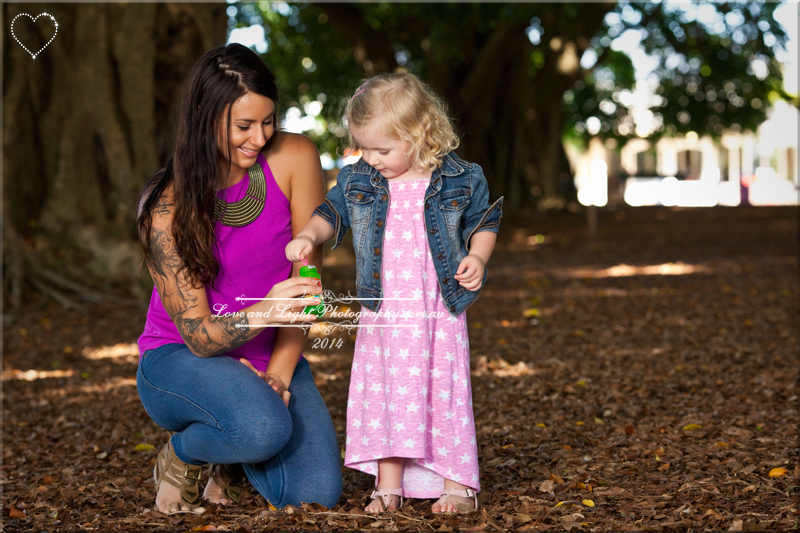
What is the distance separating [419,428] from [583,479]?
0.80 m

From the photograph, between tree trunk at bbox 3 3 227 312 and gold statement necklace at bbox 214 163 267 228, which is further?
tree trunk at bbox 3 3 227 312

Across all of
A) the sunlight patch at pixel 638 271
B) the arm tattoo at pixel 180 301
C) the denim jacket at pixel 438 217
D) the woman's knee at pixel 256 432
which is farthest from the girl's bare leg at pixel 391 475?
the sunlight patch at pixel 638 271

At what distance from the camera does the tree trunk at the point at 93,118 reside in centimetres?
790

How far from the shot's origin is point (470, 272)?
112 inches

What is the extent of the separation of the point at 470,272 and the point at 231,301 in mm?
952

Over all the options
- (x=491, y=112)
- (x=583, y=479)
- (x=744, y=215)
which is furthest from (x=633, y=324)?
(x=744, y=215)

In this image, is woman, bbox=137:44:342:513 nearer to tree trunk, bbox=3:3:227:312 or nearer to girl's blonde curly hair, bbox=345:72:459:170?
girl's blonde curly hair, bbox=345:72:459:170

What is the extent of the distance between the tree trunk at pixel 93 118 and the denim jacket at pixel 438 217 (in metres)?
5.50

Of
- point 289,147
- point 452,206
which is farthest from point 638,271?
point 452,206

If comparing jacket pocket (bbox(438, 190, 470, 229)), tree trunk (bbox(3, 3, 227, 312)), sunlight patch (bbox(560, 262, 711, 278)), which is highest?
tree trunk (bbox(3, 3, 227, 312))

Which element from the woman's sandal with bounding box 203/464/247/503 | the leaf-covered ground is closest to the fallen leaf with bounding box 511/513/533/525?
the leaf-covered ground

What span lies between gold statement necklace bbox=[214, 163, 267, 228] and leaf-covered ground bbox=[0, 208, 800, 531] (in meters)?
0.63

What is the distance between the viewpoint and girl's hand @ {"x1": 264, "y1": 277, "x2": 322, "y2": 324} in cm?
282

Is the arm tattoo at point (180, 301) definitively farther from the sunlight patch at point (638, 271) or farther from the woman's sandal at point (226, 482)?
the sunlight patch at point (638, 271)
